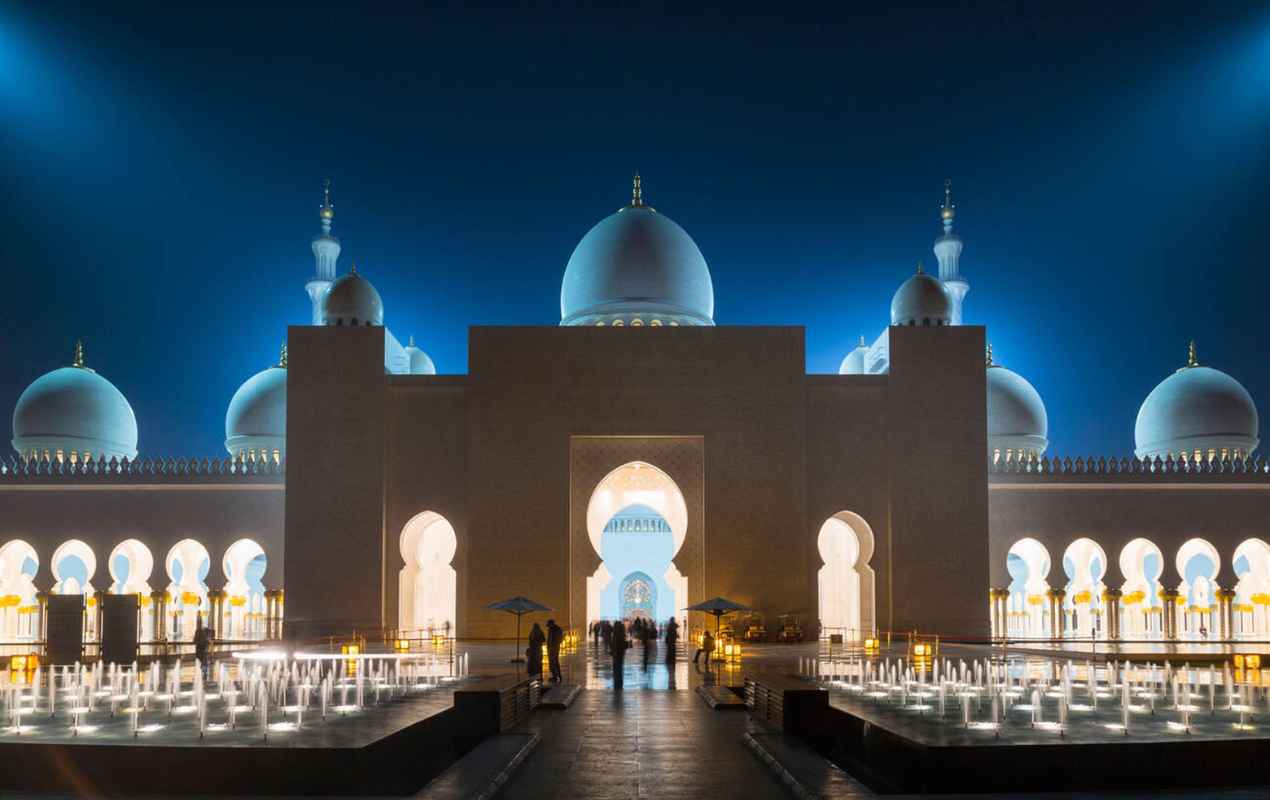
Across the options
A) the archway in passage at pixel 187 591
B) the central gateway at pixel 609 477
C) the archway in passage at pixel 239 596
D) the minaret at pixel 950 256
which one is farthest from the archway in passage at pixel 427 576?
the minaret at pixel 950 256

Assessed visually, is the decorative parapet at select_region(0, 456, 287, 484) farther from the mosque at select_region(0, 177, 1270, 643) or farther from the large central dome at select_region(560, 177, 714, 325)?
the large central dome at select_region(560, 177, 714, 325)

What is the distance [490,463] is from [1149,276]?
15297mm

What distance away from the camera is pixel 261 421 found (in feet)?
84.9

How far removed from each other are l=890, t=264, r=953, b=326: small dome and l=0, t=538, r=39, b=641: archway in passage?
16.4 meters

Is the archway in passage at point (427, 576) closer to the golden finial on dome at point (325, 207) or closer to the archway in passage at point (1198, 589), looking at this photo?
the golden finial on dome at point (325, 207)

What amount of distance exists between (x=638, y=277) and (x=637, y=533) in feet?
30.5

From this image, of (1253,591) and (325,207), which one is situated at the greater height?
(325,207)

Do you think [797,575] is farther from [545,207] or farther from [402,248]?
[402,248]

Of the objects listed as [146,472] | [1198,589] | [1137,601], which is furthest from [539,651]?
[1198,589]

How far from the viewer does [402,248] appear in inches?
1131

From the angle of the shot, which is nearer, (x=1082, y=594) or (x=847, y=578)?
(x=1082, y=594)

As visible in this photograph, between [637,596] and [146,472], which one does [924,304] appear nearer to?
[637,596]

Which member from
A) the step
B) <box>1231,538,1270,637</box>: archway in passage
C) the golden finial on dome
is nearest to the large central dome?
the golden finial on dome

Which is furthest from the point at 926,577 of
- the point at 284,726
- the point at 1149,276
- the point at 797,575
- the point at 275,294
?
the point at 275,294
